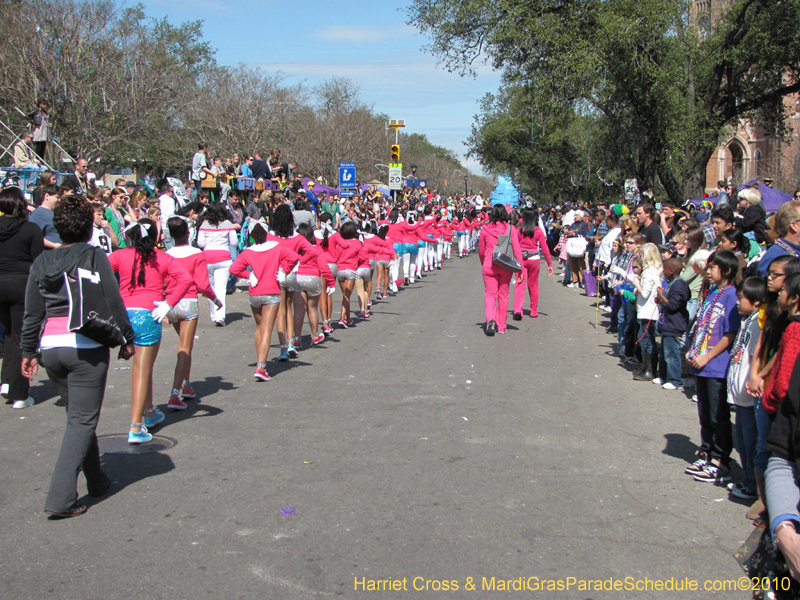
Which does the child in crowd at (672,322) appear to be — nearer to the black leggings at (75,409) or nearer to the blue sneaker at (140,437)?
the blue sneaker at (140,437)

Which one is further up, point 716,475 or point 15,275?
point 15,275

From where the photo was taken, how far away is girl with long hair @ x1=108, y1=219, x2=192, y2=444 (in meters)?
5.91

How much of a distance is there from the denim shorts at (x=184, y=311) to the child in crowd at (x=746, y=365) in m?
4.80

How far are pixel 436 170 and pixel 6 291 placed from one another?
279ft

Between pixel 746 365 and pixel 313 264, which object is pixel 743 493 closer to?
pixel 746 365

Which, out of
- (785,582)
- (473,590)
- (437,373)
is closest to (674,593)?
(785,582)

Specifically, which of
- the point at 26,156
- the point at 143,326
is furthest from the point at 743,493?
the point at 26,156

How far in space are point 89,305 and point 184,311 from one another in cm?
239

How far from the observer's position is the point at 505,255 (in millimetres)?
11562

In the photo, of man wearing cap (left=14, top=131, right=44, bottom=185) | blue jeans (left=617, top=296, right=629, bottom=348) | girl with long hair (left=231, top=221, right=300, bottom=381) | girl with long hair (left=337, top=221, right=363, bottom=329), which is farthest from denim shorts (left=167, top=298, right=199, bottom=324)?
man wearing cap (left=14, top=131, right=44, bottom=185)

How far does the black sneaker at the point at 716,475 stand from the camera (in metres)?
5.29

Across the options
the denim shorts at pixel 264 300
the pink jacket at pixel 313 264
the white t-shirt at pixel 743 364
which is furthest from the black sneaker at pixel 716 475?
the pink jacket at pixel 313 264

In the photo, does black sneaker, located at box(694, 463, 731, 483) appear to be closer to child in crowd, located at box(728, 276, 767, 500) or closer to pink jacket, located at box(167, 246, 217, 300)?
child in crowd, located at box(728, 276, 767, 500)

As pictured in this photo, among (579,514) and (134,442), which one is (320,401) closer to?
(134,442)
